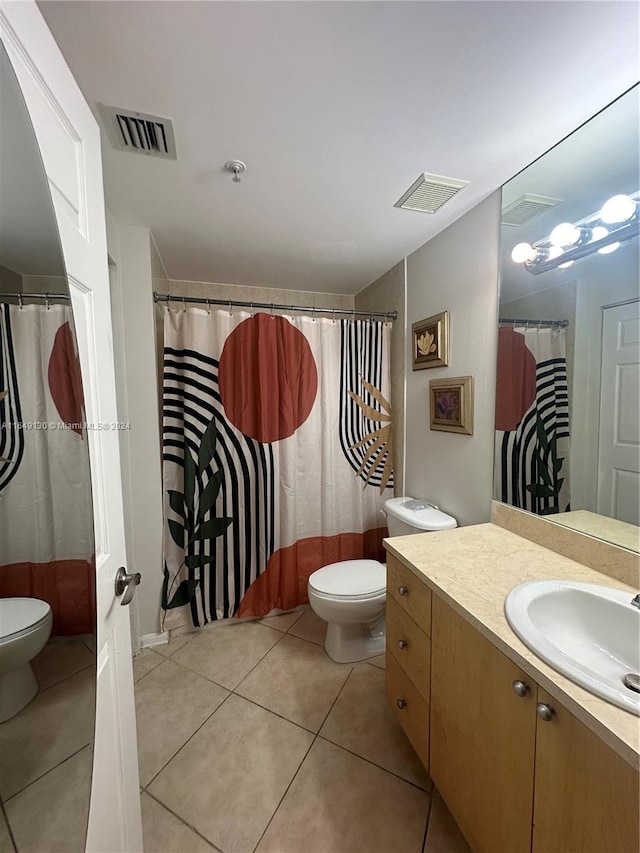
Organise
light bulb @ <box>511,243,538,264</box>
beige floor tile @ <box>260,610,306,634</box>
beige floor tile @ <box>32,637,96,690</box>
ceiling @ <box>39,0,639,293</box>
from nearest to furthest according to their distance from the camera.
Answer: beige floor tile @ <box>32,637,96,690</box>, ceiling @ <box>39,0,639,293</box>, light bulb @ <box>511,243,538,264</box>, beige floor tile @ <box>260,610,306,634</box>

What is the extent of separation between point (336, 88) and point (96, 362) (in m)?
1.03

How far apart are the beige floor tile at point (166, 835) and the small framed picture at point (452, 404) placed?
182cm

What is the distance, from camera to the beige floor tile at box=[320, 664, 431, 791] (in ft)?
4.14

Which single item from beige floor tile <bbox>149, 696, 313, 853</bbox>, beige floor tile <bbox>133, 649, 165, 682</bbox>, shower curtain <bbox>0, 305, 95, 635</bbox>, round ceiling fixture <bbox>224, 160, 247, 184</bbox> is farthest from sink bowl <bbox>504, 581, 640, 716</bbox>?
beige floor tile <bbox>133, 649, 165, 682</bbox>

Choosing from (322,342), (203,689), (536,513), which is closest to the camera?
(536,513)

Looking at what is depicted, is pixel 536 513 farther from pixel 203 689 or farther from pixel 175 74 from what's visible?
pixel 175 74

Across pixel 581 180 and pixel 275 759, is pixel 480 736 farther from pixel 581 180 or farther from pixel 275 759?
pixel 581 180

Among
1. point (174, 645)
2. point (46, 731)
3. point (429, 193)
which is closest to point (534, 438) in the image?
point (429, 193)

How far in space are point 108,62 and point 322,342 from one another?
1.45m

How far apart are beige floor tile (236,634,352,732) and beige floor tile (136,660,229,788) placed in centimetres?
17

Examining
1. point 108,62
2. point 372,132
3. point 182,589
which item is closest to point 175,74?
point 108,62

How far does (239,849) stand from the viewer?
1.03 m

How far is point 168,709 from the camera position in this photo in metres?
1.50

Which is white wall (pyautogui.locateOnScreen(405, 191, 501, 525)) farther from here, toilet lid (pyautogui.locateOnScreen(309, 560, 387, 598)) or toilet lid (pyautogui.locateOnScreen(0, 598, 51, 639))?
toilet lid (pyautogui.locateOnScreen(0, 598, 51, 639))
